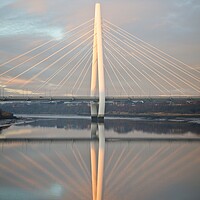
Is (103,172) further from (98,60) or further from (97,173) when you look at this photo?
(98,60)

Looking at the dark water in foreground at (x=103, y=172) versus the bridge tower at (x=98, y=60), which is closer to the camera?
the dark water in foreground at (x=103, y=172)

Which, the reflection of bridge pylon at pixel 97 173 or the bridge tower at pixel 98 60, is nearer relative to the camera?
the reflection of bridge pylon at pixel 97 173

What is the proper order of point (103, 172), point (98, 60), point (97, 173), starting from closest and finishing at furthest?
point (97, 173), point (103, 172), point (98, 60)

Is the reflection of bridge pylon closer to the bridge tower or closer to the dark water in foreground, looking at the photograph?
the dark water in foreground

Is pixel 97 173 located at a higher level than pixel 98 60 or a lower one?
lower

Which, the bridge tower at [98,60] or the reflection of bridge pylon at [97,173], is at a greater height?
the bridge tower at [98,60]

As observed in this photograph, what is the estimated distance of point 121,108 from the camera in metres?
99.4

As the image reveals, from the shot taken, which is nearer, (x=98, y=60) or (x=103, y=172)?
(x=103, y=172)

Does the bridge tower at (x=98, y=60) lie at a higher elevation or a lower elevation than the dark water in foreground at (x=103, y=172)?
higher

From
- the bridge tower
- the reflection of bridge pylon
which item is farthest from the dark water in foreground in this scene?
the bridge tower

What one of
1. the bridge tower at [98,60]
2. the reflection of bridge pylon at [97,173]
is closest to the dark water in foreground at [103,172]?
the reflection of bridge pylon at [97,173]

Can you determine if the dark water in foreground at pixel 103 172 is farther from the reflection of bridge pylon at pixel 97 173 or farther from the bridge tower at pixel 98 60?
the bridge tower at pixel 98 60

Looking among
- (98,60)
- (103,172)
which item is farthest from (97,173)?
(98,60)

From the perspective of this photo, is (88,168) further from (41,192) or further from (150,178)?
(41,192)
